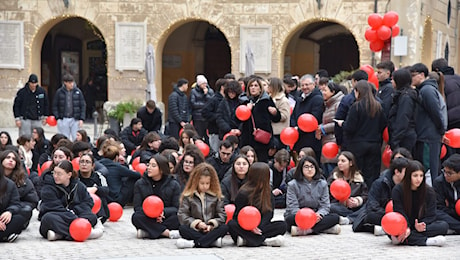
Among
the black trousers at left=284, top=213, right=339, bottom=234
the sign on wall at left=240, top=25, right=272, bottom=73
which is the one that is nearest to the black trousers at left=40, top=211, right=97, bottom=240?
the black trousers at left=284, top=213, right=339, bottom=234

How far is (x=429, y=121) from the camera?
10102 millimetres

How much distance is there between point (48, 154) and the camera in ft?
41.1

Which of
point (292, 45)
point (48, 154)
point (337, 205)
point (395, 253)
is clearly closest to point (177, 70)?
point (292, 45)

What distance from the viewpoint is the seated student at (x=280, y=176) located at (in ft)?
36.9

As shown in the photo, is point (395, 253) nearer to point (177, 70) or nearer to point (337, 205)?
point (337, 205)

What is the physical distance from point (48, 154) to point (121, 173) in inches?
83.3

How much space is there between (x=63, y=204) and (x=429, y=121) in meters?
4.54

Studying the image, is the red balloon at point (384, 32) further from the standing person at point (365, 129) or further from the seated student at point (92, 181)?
the seated student at point (92, 181)

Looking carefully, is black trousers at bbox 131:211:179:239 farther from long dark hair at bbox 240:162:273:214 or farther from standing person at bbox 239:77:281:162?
standing person at bbox 239:77:281:162

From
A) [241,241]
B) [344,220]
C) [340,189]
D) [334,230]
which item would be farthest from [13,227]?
[344,220]

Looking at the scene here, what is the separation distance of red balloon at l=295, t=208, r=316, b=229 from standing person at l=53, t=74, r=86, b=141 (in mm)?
8191

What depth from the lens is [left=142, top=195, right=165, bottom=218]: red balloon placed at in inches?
350

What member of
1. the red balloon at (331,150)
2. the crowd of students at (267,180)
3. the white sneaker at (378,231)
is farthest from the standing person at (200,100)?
the white sneaker at (378,231)

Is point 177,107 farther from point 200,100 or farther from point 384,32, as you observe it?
point 384,32
